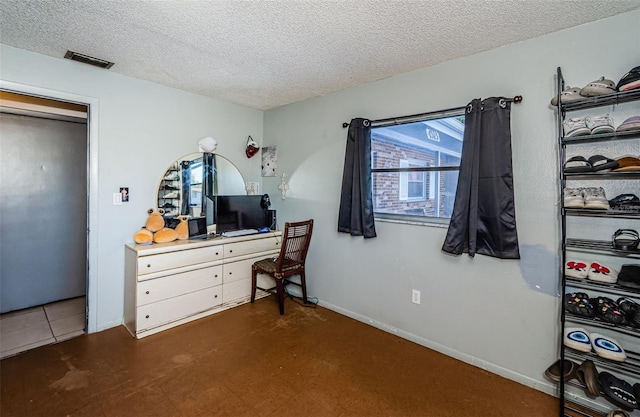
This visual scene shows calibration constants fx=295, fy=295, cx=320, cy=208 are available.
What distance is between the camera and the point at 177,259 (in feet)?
9.18

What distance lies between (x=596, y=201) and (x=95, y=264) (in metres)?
3.77

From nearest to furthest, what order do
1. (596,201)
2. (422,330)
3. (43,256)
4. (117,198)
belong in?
(596,201) → (422,330) → (117,198) → (43,256)

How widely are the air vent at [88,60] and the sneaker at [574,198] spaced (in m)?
3.51

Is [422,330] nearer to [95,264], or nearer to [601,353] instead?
[601,353]

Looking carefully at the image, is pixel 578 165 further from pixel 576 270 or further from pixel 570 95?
pixel 576 270

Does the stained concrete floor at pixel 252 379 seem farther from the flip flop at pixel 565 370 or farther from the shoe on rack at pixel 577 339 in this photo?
the shoe on rack at pixel 577 339

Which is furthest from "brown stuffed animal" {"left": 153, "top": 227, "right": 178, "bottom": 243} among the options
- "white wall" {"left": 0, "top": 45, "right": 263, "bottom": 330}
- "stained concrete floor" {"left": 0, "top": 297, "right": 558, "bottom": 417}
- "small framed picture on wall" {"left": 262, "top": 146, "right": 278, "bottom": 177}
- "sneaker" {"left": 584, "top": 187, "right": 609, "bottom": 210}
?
"sneaker" {"left": 584, "top": 187, "right": 609, "bottom": 210}

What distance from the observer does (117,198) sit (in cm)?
280

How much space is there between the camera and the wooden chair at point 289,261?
304cm

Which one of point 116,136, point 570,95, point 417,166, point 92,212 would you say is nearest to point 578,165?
point 570,95

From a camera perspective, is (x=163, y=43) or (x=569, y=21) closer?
(x=569, y=21)

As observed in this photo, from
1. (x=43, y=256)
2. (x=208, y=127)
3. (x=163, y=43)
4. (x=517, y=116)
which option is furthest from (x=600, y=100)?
(x=43, y=256)

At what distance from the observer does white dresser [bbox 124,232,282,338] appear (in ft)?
8.53

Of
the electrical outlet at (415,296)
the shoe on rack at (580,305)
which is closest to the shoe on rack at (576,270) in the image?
the shoe on rack at (580,305)
